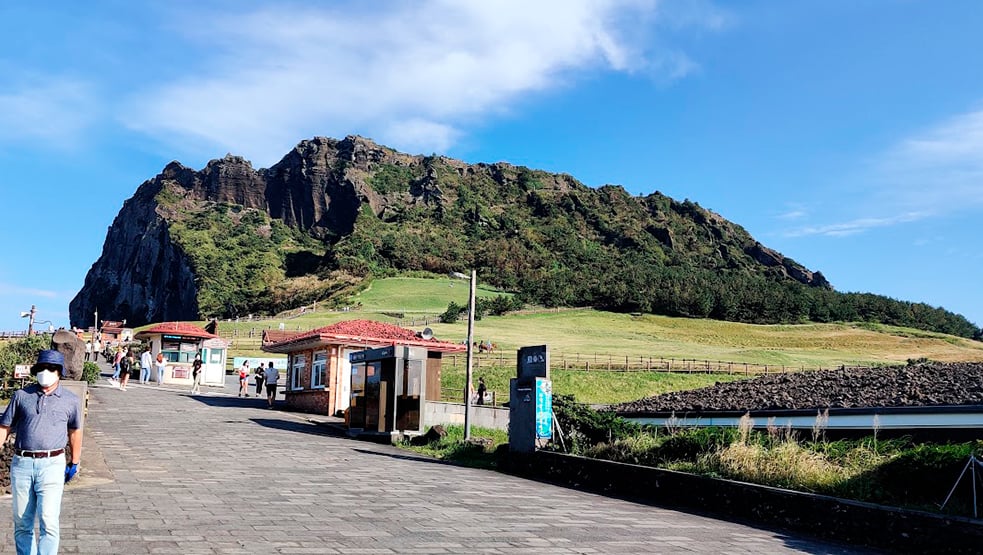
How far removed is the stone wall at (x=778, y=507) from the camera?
827 centimetres

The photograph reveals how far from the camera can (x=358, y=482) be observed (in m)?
12.1

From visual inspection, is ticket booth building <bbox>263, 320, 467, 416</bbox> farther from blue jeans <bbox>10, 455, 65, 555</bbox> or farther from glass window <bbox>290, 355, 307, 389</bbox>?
blue jeans <bbox>10, 455, 65, 555</bbox>

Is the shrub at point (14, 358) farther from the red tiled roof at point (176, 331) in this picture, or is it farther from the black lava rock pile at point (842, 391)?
the black lava rock pile at point (842, 391)

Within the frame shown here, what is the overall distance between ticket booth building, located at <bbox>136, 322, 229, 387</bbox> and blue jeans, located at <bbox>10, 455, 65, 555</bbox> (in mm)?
35271

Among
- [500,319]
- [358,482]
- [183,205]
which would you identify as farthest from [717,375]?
[183,205]

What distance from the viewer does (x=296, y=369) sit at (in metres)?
29.9

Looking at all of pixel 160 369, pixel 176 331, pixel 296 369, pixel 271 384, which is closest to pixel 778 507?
pixel 296 369

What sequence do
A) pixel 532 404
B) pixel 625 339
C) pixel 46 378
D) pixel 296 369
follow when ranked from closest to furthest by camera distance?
pixel 46 378 → pixel 532 404 → pixel 296 369 → pixel 625 339

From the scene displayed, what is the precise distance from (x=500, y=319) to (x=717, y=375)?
124ft

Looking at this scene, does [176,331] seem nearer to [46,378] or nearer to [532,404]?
[532,404]

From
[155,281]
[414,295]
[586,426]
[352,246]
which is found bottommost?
[586,426]

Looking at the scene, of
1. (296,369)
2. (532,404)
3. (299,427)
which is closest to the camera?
(532,404)

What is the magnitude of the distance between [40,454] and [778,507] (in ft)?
27.0

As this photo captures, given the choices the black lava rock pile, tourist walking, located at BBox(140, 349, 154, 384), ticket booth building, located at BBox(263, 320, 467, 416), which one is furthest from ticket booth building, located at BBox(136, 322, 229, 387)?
the black lava rock pile
